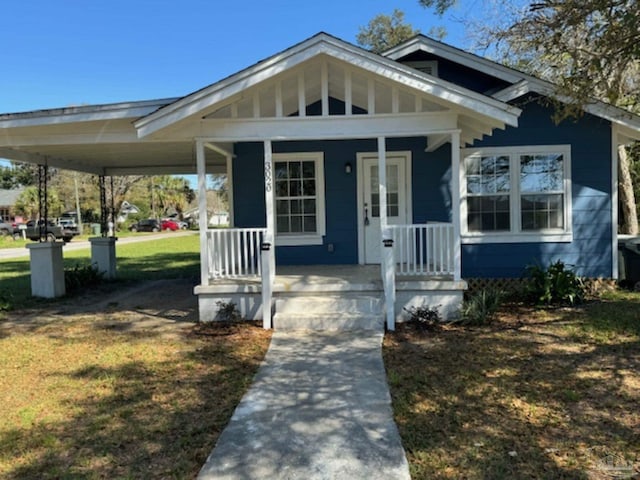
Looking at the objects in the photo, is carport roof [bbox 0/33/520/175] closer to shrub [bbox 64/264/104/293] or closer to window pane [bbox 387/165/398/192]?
window pane [bbox 387/165/398/192]

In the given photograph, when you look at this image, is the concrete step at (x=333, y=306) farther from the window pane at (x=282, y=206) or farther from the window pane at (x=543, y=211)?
the window pane at (x=543, y=211)

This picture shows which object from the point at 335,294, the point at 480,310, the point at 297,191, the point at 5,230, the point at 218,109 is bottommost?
the point at 480,310

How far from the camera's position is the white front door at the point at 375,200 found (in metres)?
9.28

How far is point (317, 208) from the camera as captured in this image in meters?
9.31

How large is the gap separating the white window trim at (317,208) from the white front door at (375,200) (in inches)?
28.4

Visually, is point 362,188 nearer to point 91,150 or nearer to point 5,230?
point 91,150

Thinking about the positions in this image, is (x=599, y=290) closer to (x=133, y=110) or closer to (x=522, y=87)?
(x=522, y=87)

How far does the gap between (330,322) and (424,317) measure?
53.8 inches

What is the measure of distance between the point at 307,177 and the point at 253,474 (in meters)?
6.76

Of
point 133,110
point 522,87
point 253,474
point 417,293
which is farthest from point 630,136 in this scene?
point 253,474

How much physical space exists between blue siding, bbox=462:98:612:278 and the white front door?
4.65 ft

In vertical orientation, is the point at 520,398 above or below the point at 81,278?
below

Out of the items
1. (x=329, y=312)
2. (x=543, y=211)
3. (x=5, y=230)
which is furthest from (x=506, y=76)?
(x=5, y=230)

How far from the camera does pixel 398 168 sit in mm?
9281
